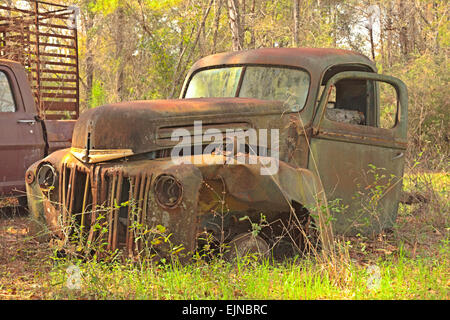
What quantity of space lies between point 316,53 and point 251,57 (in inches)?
24.9

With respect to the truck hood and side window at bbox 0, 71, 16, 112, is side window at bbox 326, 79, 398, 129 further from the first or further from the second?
side window at bbox 0, 71, 16, 112

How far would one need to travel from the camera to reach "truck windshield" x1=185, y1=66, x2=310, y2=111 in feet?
17.2

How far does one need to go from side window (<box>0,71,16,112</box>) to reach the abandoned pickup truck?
228 centimetres

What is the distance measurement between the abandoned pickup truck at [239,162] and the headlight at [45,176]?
0.01 meters

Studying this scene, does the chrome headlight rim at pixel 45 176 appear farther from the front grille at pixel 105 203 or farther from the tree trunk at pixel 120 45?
the tree trunk at pixel 120 45

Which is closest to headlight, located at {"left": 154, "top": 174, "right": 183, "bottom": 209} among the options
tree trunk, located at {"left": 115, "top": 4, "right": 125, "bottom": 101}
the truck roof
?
the truck roof

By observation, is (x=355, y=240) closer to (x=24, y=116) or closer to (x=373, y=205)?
(x=373, y=205)

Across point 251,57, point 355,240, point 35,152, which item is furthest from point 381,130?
point 35,152

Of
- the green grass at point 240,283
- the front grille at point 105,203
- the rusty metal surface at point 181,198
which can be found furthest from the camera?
the front grille at point 105,203

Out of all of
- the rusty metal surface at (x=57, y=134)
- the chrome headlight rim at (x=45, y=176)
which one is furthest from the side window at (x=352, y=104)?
the rusty metal surface at (x=57, y=134)

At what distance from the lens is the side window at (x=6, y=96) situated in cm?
695

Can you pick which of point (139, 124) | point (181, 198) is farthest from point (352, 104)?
point (181, 198)

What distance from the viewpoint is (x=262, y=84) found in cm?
539

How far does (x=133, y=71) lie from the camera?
1884cm
